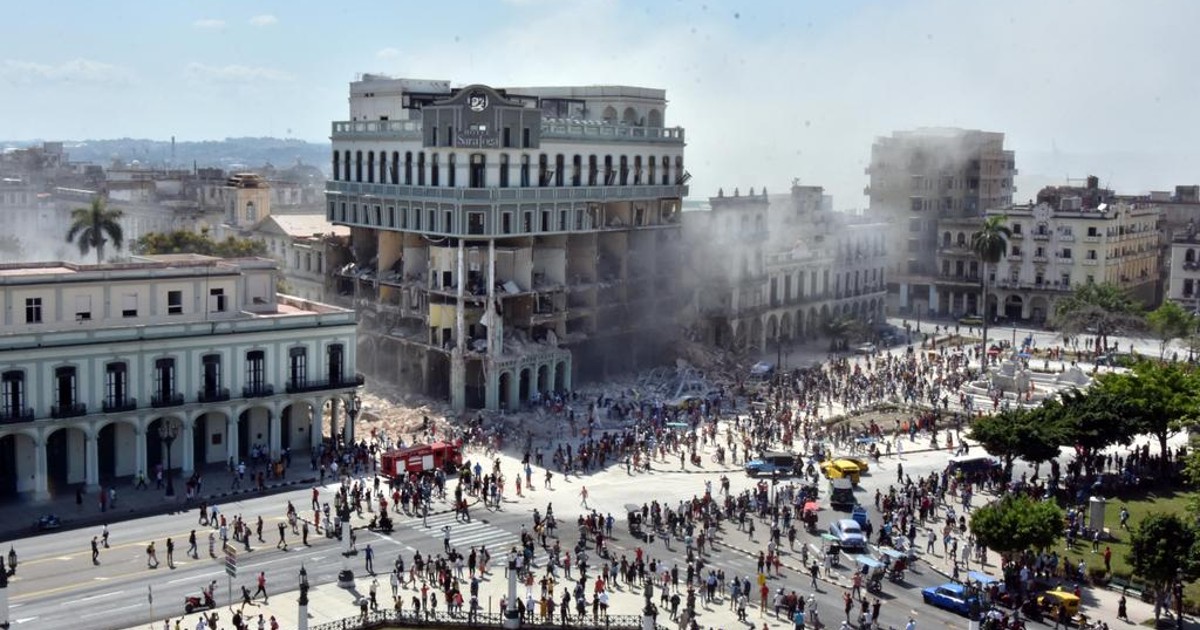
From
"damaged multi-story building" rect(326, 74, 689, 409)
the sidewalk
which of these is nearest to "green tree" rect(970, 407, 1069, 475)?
"damaged multi-story building" rect(326, 74, 689, 409)

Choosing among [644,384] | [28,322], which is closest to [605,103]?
[644,384]

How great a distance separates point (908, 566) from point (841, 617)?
719 centimetres

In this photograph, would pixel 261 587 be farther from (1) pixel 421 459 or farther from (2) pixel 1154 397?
(2) pixel 1154 397

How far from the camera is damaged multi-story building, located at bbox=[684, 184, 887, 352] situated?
3991 inches

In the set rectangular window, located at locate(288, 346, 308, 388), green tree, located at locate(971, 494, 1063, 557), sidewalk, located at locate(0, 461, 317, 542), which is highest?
rectangular window, located at locate(288, 346, 308, 388)

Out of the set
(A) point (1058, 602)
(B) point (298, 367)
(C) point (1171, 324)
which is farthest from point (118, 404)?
(C) point (1171, 324)

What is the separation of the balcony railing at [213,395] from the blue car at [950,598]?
111 feet

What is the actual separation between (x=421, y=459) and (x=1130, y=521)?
107ft

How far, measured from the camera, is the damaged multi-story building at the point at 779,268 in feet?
333

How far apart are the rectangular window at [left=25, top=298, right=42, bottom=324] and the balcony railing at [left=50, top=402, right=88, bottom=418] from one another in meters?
4.40

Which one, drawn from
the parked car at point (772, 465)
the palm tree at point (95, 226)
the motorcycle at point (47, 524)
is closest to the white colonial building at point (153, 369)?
the motorcycle at point (47, 524)

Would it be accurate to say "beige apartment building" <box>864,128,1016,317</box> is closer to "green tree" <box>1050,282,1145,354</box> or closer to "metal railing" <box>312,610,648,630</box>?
"green tree" <box>1050,282,1145,354</box>

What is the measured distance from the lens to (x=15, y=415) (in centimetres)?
5800

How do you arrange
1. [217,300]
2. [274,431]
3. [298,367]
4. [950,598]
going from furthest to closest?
[298,367] → [274,431] → [217,300] → [950,598]
